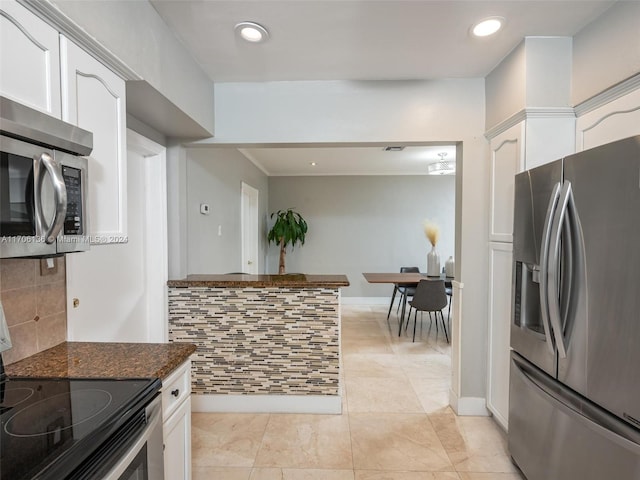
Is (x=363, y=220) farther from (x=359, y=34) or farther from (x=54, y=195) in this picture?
(x=54, y=195)

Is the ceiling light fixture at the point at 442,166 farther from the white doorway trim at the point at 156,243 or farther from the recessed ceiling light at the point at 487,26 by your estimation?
the white doorway trim at the point at 156,243

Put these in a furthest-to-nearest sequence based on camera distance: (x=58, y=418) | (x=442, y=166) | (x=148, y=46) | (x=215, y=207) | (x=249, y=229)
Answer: (x=249, y=229) < (x=442, y=166) < (x=215, y=207) < (x=148, y=46) < (x=58, y=418)

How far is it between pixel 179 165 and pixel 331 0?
5.22 feet

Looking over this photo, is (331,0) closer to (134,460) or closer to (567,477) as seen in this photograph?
(134,460)

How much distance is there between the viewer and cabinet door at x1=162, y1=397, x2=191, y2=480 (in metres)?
1.32

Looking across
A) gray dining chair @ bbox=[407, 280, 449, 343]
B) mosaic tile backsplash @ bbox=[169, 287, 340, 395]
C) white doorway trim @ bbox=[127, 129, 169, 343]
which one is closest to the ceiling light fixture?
gray dining chair @ bbox=[407, 280, 449, 343]

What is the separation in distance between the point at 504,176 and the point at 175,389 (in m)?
2.21

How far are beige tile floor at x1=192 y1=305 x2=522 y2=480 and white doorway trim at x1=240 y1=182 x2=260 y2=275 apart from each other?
2549mm

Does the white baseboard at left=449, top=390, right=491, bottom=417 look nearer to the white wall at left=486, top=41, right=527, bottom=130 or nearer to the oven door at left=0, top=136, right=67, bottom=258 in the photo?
the white wall at left=486, top=41, right=527, bottom=130

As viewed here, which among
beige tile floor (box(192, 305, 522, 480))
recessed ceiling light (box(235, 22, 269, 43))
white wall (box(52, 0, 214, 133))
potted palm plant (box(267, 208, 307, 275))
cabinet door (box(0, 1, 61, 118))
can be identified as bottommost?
beige tile floor (box(192, 305, 522, 480))

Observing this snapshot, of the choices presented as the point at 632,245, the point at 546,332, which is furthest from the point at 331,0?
the point at 546,332

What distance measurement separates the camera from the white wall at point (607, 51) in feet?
5.02

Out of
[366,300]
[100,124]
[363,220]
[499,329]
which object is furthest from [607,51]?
[366,300]

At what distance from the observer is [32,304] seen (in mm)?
1349
